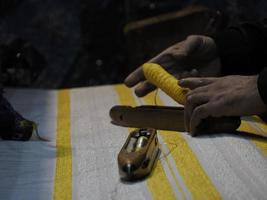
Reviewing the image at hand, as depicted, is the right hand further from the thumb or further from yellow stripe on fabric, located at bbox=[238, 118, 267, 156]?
yellow stripe on fabric, located at bbox=[238, 118, 267, 156]

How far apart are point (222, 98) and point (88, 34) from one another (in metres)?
1.26

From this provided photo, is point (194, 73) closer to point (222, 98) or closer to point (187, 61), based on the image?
point (187, 61)

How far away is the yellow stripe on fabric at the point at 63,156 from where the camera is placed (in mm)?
795

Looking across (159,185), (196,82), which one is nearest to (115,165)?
(159,185)

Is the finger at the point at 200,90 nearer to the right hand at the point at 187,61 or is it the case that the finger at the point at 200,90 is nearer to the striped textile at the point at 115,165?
the striped textile at the point at 115,165

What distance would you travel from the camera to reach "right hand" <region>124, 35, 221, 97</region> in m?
1.16

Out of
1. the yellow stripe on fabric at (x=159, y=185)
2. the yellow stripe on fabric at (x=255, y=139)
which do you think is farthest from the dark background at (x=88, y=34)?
the yellow stripe on fabric at (x=159, y=185)

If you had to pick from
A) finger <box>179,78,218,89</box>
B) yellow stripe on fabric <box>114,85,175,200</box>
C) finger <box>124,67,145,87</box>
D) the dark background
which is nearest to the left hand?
finger <box>179,78,218,89</box>

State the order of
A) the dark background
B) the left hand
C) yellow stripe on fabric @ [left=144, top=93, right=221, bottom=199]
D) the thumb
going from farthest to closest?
the dark background, the thumb, the left hand, yellow stripe on fabric @ [left=144, top=93, right=221, bottom=199]

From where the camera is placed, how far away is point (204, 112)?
90 cm

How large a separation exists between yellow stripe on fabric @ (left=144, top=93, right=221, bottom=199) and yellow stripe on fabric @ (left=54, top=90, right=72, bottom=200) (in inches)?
7.4

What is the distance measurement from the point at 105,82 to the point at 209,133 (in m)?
1.17

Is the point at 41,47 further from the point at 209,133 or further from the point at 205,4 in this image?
the point at 209,133

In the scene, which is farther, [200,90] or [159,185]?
[200,90]
